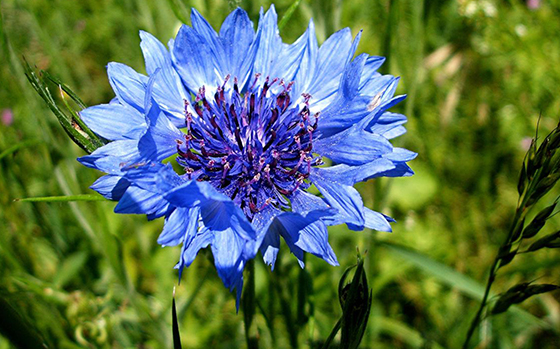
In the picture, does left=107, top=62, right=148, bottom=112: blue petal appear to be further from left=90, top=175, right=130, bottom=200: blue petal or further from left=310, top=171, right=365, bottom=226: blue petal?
left=310, top=171, right=365, bottom=226: blue petal

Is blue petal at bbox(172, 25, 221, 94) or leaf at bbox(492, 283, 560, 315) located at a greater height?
blue petal at bbox(172, 25, 221, 94)

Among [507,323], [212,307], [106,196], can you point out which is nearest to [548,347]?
[507,323]

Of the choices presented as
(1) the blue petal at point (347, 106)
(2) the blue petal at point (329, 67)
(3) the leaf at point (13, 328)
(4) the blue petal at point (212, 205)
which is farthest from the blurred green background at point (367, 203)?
(3) the leaf at point (13, 328)

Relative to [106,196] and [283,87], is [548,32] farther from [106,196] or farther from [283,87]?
[106,196]

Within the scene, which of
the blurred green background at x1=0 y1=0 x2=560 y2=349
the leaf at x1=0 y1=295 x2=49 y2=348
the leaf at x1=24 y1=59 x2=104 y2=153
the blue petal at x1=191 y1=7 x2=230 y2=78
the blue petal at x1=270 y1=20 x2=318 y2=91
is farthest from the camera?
the blurred green background at x1=0 y1=0 x2=560 y2=349

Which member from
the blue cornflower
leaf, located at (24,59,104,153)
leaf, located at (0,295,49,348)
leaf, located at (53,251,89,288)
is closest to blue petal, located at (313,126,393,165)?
the blue cornflower

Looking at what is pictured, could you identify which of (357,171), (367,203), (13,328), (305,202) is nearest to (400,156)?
(357,171)
